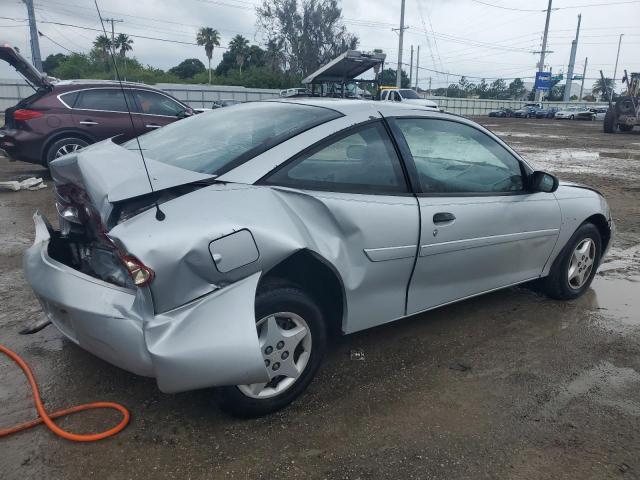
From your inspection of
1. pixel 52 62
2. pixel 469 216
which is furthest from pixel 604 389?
pixel 52 62

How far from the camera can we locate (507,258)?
11.2ft

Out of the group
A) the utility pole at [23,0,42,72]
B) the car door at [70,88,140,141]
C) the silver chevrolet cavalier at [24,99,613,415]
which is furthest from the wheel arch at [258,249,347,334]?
the utility pole at [23,0,42,72]

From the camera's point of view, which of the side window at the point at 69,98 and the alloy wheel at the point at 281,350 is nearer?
the alloy wheel at the point at 281,350

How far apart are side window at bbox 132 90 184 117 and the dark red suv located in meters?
0.04

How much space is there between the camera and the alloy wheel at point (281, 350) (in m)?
2.32

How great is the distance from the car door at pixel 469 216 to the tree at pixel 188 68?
65.6 m

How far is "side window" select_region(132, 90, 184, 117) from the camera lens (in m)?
8.72

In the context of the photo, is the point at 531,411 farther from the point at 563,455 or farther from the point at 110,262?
the point at 110,262

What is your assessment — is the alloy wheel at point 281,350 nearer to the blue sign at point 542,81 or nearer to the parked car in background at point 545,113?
the parked car in background at point 545,113

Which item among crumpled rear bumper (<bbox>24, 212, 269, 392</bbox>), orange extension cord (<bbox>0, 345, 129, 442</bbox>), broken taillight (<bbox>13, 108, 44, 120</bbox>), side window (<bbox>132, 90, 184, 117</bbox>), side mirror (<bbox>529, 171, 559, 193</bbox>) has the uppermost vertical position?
side window (<bbox>132, 90, 184, 117</bbox>)

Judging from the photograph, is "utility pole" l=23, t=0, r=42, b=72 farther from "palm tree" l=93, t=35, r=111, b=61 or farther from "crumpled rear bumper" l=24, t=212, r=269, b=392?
"crumpled rear bumper" l=24, t=212, r=269, b=392

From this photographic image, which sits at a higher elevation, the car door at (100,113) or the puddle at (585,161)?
the car door at (100,113)

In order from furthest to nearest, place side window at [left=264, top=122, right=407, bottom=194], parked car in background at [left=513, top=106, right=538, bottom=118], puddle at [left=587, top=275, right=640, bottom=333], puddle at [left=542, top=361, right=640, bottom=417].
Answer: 1. parked car in background at [left=513, top=106, right=538, bottom=118]
2. puddle at [left=587, top=275, right=640, bottom=333]
3. puddle at [left=542, top=361, right=640, bottom=417]
4. side window at [left=264, top=122, right=407, bottom=194]

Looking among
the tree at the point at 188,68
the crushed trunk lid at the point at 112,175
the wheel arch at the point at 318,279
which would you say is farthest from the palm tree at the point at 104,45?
the tree at the point at 188,68
